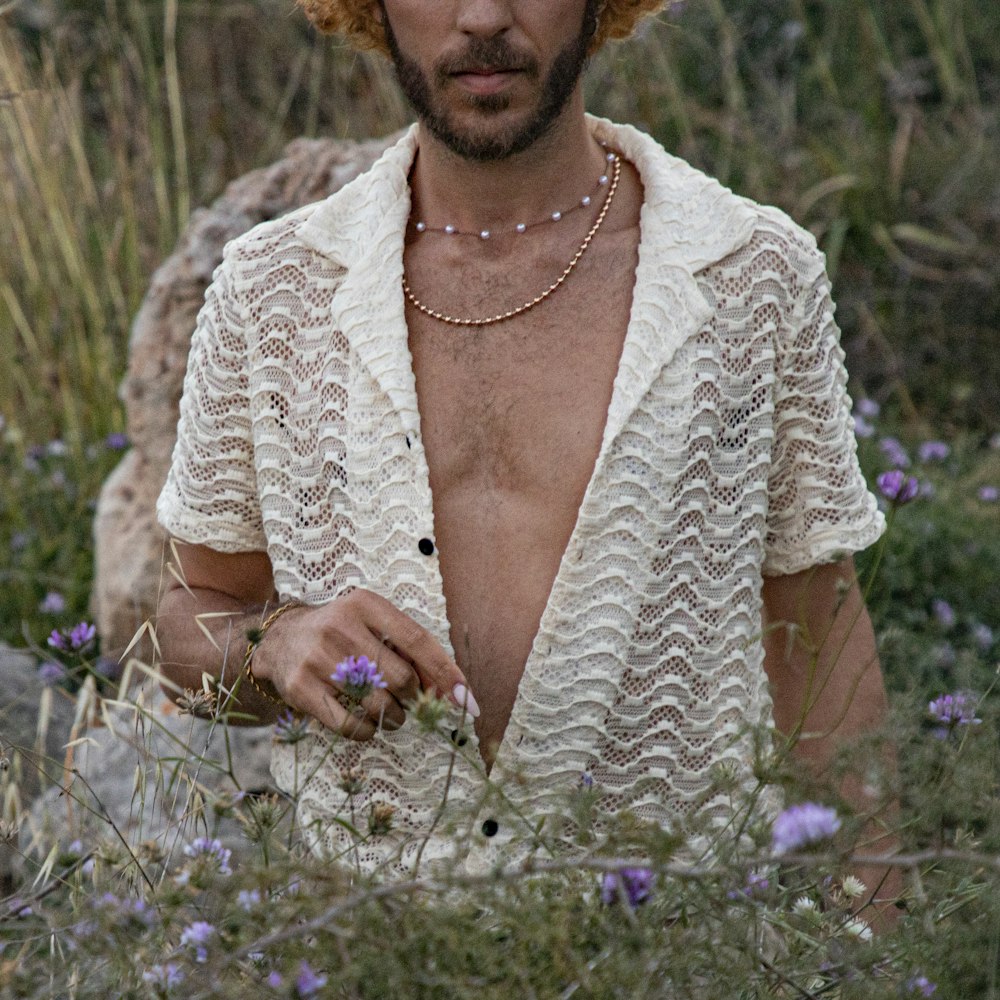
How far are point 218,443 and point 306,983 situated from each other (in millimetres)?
1412

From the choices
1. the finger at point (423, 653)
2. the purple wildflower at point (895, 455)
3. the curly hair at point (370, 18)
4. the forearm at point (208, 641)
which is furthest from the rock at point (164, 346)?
the finger at point (423, 653)

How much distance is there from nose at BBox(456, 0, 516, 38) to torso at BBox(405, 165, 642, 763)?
0.38 m

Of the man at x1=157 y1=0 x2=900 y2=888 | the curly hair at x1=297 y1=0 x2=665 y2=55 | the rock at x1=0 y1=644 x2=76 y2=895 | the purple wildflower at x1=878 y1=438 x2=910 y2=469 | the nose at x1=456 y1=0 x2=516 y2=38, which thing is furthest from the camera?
the purple wildflower at x1=878 y1=438 x2=910 y2=469

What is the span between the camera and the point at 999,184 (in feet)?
19.8

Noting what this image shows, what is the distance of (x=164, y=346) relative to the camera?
421 centimetres

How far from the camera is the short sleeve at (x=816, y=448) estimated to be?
2621 mm

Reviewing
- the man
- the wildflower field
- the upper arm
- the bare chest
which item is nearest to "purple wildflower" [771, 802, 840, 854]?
the wildflower field

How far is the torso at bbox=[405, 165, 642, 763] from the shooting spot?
2582 millimetres

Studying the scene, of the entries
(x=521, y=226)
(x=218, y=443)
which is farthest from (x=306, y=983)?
(x=521, y=226)

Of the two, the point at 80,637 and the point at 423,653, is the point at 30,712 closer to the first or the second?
the point at 80,637

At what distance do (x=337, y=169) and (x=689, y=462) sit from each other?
1.95 metres

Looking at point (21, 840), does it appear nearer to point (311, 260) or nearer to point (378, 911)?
point (311, 260)

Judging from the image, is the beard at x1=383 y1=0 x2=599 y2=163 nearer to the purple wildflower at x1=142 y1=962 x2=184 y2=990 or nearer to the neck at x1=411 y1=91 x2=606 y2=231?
the neck at x1=411 y1=91 x2=606 y2=231

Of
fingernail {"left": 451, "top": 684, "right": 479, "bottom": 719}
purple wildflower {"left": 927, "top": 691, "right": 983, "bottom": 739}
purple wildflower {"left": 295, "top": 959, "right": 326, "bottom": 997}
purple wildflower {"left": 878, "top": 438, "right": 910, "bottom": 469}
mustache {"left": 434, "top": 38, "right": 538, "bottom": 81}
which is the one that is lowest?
purple wildflower {"left": 878, "top": 438, "right": 910, "bottom": 469}
